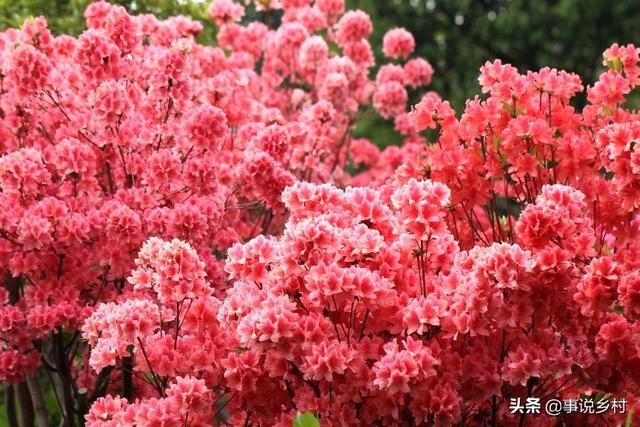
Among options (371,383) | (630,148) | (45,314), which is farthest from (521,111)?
(45,314)

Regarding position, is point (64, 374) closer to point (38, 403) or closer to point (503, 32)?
point (38, 403)

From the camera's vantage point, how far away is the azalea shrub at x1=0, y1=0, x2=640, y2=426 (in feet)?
8.87

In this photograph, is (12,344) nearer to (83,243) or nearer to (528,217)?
(83,243)

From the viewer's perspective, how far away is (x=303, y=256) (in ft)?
9.05

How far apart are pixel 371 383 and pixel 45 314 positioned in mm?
1570

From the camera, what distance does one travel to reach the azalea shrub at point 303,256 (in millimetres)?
2703

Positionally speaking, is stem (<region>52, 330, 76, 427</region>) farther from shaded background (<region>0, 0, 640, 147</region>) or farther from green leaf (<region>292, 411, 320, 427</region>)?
shaded background (<region>0, 0, 640, 147</region>)

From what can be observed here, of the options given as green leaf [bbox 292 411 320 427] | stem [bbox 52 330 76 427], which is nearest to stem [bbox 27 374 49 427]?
stem [bbox 52 330 76 427]

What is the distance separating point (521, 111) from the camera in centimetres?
333

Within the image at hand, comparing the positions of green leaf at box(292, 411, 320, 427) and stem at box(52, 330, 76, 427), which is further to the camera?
stem at box(52, 330, 76, 427)

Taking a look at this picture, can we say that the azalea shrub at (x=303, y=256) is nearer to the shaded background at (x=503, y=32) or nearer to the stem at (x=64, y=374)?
the stem at (x=64, y=374)

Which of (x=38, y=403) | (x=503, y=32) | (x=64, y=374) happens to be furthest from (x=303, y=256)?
(x=503, y=32)

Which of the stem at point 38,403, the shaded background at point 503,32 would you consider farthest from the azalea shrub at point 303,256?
the shaded background at point 503,32

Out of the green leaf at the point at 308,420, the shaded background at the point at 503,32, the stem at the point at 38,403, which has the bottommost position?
the green leaf at the point at 308,420
